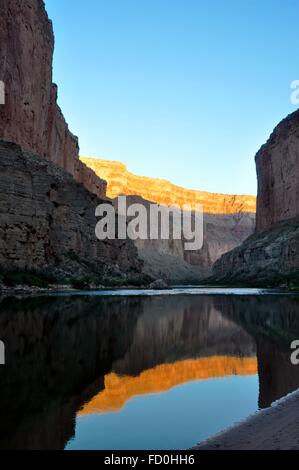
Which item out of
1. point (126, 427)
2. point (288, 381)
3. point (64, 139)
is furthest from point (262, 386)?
point (64, 139)

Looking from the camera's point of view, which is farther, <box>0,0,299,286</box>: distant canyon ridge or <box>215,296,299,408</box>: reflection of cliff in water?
<box>0,0,299,286</box>: distant canyon ridge

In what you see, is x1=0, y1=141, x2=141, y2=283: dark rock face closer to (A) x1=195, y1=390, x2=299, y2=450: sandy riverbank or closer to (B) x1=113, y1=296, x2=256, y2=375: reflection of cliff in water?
(B) x1=113, y1=296, x2=256, y2=375: reflection of cliff in water

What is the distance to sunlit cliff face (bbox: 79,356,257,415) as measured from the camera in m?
8.78

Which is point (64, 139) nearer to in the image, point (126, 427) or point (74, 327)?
point (74, 327)

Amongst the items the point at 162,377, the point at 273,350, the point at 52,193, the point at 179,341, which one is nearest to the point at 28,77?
the point at 52,193

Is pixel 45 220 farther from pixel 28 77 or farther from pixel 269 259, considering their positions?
pixel 269 259

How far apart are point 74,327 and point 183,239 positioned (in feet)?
581

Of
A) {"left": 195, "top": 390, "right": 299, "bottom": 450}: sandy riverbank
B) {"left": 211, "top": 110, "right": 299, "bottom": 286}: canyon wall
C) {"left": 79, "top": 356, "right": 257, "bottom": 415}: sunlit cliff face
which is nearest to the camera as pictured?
{"left": 195, "top": 390, "right": 299, "bottom": 450}: sandy riverbank

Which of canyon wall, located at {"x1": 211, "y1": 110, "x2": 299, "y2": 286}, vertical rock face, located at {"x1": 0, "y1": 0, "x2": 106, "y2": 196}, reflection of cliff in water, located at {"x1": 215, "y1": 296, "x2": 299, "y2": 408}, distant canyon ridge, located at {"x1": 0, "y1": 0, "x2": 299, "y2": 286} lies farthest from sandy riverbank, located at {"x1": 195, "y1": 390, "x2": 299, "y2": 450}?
canyon wall, located at {"x1": 211, "y1": 110, "x2": 299, "y2": 286}

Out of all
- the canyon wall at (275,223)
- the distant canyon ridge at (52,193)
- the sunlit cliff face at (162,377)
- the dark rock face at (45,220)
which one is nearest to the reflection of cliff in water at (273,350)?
the sunlit cliff face at (162,377)

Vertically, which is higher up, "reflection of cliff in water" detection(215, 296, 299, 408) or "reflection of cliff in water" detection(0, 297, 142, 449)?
"reflection of cliff in water" detection(0, 297, 142, 449)

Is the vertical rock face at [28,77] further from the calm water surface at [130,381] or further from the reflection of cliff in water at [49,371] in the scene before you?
the calm water surface at [130,381]

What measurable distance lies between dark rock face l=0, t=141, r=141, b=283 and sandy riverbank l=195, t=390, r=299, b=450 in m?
41.2

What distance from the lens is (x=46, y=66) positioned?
72250 mm
